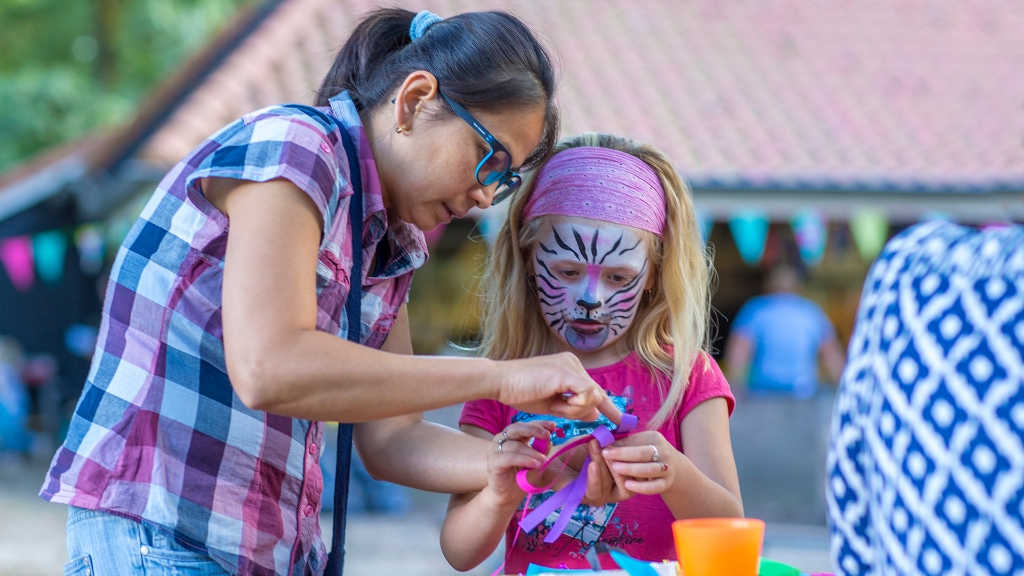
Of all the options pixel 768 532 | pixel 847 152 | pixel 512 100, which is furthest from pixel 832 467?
pixel 847 152

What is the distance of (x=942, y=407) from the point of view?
1.01 metres

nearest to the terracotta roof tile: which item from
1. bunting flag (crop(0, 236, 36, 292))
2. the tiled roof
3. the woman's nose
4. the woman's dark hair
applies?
the tiled roof

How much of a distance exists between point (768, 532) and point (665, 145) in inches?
155

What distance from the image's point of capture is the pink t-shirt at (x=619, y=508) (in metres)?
2.03

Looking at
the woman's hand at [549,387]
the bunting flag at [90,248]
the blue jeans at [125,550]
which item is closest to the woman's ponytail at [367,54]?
the woman's hand at [549,387]

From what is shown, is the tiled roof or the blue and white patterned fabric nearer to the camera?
the blue and white patterned fabric

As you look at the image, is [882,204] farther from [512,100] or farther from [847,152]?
[512,100]

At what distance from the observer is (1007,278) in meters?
0.98

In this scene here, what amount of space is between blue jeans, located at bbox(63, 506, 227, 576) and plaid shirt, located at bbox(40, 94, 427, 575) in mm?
22

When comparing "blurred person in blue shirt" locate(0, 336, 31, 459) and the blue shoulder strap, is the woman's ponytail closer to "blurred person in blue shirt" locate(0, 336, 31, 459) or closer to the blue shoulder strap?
the blue shoulder strap

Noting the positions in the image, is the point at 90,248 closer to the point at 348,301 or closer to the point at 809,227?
the point at 809,227

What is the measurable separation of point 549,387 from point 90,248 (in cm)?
1057

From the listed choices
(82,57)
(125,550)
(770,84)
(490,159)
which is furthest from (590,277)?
(82,57)

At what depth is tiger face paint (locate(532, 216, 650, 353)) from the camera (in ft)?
6.96
